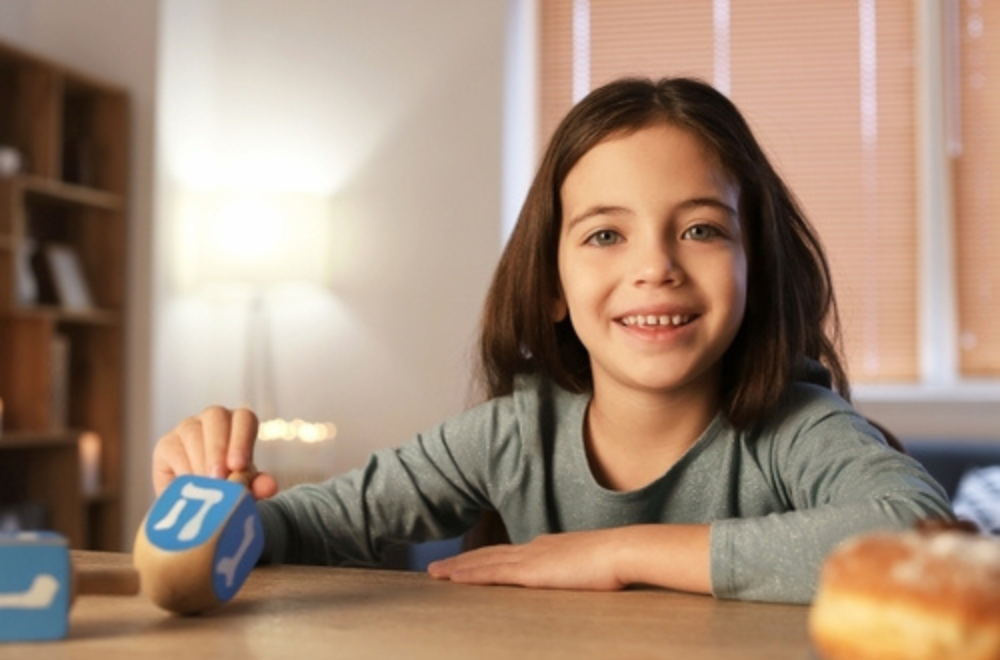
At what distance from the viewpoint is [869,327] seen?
4332 millimetres

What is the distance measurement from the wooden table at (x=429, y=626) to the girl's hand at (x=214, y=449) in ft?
0.67

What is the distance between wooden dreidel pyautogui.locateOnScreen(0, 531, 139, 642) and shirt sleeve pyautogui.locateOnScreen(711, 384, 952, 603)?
0.41 meters

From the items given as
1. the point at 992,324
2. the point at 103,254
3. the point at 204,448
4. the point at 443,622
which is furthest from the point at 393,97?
the point at 443,622

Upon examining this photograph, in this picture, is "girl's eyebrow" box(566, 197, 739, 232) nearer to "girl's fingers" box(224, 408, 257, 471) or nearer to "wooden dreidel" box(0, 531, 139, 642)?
"girl's fingers" box(224, 408, 257, 471)

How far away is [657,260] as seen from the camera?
118 centimetres

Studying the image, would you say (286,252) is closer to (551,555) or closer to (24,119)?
(24,119)

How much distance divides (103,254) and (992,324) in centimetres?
279

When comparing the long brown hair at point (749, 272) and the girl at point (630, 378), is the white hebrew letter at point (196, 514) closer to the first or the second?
the girl at point (630, 378)

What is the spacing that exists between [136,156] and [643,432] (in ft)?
11.3

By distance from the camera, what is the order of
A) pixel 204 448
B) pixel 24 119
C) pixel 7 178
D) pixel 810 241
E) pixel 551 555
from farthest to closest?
pixel 24 119
pixel 7 178
pixel 810 241
pixel 204 448
pixel 551 555

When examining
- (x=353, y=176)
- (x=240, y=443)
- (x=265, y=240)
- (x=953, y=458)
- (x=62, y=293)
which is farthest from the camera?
(x=353, y=176)

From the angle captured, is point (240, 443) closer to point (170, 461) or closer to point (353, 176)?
point (170, 461)

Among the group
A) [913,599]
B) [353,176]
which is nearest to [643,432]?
[913,599]

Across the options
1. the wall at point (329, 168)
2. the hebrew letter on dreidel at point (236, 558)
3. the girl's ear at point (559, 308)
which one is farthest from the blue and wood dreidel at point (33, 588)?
the wall at point (329, 168)
